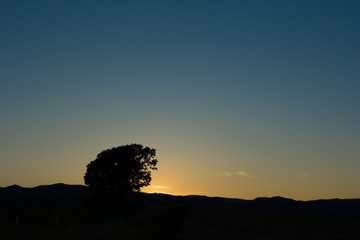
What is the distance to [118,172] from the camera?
Result: 7538 cm

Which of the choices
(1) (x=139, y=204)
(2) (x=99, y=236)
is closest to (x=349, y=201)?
(1) (x=139, y=204)

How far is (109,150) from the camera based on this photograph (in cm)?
7881

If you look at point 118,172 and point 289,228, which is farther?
point 118,172

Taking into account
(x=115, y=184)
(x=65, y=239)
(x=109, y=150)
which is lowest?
(x=65, y=239)

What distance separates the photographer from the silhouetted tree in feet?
246

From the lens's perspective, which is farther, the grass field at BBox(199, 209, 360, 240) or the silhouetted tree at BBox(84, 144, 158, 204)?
the silhouetted tree at BBox(84, 144, 158, 204)

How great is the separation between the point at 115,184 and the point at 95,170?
5.66 metres

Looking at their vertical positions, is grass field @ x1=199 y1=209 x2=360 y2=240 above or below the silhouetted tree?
below

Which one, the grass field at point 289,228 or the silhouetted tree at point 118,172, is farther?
the silhouetted tree at point 118,172

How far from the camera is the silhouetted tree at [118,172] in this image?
75.1 m

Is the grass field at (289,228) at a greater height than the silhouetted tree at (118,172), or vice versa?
the silhouetted tree at (118,172)

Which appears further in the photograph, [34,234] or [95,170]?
Answer: [95,170]

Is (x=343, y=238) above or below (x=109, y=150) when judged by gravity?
below

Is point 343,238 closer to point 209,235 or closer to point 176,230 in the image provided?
point 209,235
